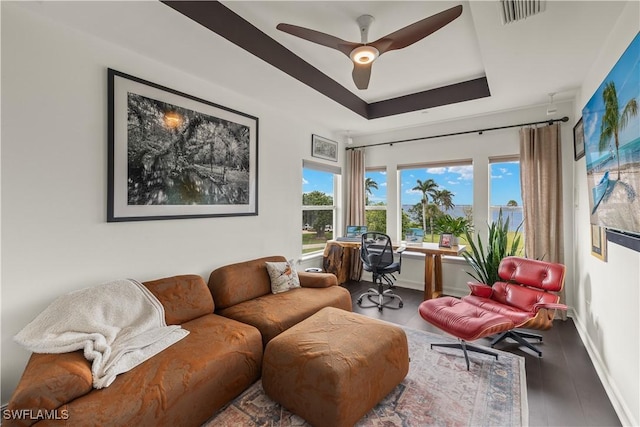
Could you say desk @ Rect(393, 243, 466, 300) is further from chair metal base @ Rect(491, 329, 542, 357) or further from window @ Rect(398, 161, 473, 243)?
chair metal base @ Rect(491, 329, 542, 357)

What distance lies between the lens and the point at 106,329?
5.79 feet

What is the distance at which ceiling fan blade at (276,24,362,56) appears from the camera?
1.82 metres

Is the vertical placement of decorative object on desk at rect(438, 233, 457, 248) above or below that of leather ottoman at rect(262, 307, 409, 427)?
above

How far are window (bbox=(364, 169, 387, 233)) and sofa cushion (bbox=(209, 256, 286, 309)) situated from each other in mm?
2441

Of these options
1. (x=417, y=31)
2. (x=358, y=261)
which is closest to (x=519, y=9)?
(x=417, y=31)

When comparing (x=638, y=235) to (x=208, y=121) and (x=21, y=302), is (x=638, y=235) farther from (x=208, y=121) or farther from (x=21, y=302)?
(x=21, y=302)

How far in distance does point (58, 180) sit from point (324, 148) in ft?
10.5

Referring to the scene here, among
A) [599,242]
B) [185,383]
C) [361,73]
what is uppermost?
[361,73]

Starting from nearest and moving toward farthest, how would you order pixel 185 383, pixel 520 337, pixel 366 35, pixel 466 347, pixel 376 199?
pixel 185 383
pixel 366 35
pixel 466 347
pixel 520 337
pixel 376 199

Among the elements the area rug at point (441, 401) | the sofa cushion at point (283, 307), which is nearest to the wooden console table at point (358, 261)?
the sofa cushion at point (283, 307)

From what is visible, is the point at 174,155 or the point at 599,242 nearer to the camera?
the point at 599,242

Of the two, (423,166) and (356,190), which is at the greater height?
(423,166)

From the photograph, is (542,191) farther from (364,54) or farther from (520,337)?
(364,54)

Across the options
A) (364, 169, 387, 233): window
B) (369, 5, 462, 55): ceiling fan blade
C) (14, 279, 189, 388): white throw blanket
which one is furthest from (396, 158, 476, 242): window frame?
(14, 279, 189, 388): white throw blanket
